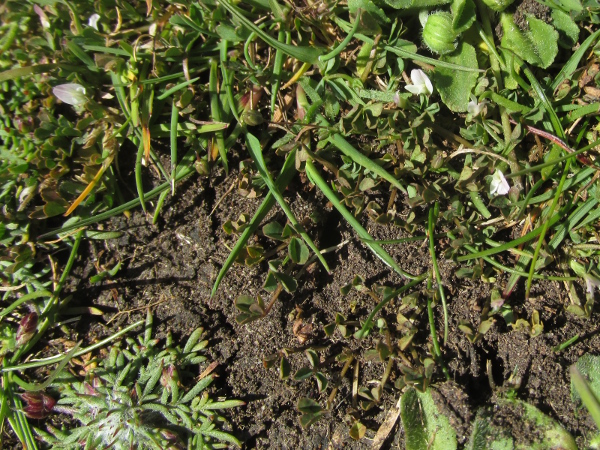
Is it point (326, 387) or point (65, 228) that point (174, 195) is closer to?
point (65, 228)

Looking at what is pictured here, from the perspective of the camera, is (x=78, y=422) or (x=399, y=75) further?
(x=78, y=422)

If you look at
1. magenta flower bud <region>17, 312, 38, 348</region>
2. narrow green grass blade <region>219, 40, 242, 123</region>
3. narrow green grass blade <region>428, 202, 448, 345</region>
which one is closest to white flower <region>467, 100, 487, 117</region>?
narrow green grass blade <region>428, 202, 448, 345</region>

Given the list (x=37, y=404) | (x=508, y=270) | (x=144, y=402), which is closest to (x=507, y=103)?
(x=508, y=270)

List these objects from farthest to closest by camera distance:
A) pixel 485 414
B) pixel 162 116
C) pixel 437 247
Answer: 1. pixel 162 116
2. pixel 437 247
3. pixel 485 414

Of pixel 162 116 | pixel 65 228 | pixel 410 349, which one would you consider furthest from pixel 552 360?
pixel 65 228

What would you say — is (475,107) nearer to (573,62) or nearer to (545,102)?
(545,102)

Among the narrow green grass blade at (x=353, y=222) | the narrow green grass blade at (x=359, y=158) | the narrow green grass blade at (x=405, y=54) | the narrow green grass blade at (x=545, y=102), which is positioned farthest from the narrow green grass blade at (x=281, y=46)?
the narrow green grass blade at (x=545, y=102)
